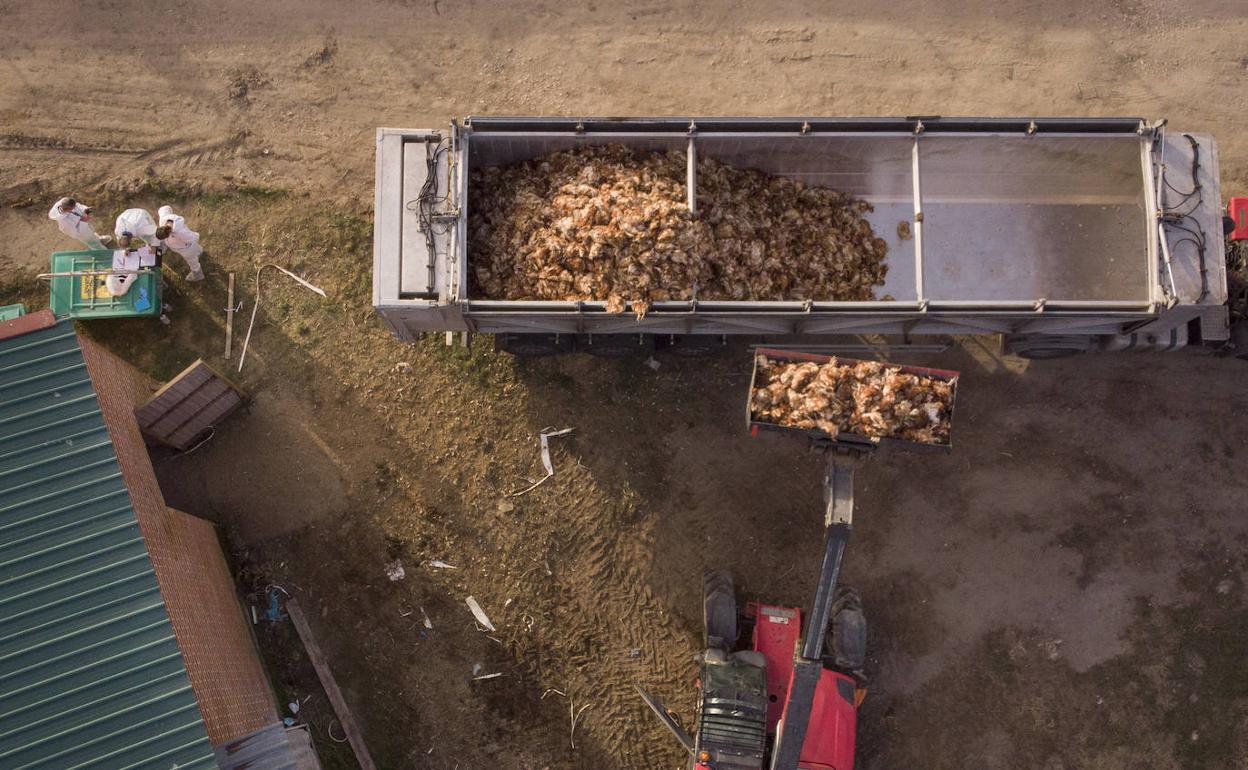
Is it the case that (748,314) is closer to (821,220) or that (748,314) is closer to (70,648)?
(821,220)

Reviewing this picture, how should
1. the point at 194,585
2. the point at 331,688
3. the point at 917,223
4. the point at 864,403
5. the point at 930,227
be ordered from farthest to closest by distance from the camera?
the point at 331,688
the point at 930,227
the point at 194,585
the point at 917,223
the point at 864,403

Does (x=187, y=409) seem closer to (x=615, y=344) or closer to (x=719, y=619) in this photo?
(x=615, y=344)

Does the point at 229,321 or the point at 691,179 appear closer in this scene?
the point at 691,179

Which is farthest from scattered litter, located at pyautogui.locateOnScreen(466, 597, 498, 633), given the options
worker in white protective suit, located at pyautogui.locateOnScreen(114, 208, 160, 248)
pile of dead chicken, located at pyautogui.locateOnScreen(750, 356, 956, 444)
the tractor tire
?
worker in white protective suit, located at pyautogui.locateOnScreen(114, 208, 160, 248)

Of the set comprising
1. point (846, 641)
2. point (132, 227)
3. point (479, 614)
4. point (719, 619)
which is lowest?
point (846, 641)

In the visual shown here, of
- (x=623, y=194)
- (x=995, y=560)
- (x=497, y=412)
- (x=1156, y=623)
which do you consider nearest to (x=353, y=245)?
(x=497, y=412)

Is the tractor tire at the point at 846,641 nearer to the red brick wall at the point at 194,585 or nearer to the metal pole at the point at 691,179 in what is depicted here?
the metal pole at the point at 691,179

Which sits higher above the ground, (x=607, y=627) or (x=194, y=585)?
(x=194, y=585)

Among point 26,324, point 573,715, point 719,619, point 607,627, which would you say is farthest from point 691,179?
point 26,324
